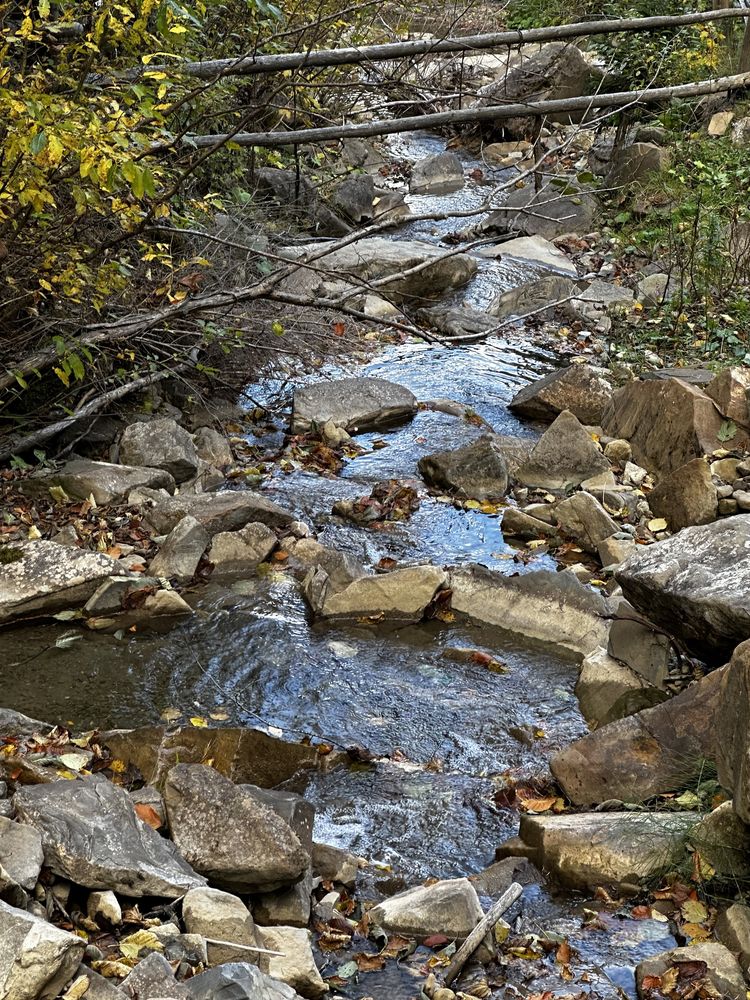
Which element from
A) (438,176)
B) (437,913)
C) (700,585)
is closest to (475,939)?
(437,913)

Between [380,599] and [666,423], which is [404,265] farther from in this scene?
[380,599]

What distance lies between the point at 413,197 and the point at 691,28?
3.79 metres

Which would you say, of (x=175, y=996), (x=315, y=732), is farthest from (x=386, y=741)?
(x=175, y=996)

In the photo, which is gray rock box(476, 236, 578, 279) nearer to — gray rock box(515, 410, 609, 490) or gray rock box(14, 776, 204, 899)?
gray rock box(515, 410, 609, 490)

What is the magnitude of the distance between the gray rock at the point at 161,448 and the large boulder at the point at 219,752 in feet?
8.87

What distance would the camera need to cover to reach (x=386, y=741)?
182 inches

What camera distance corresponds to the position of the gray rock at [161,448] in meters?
6.92

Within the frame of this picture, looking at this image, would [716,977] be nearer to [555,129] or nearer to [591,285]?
[591,285]

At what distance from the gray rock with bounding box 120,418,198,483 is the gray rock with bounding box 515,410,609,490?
2.18m

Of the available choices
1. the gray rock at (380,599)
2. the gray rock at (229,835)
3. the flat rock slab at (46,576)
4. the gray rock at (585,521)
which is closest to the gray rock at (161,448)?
the flat rock slab at (46,576)

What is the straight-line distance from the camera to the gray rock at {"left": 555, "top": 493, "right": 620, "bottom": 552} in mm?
6246

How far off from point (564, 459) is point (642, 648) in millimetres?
2495

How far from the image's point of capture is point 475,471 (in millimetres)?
6996

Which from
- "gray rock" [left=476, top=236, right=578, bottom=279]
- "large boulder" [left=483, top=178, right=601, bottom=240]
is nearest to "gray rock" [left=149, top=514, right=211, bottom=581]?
"gray rock" [left=476, top=236, right=578, bottom=279]
